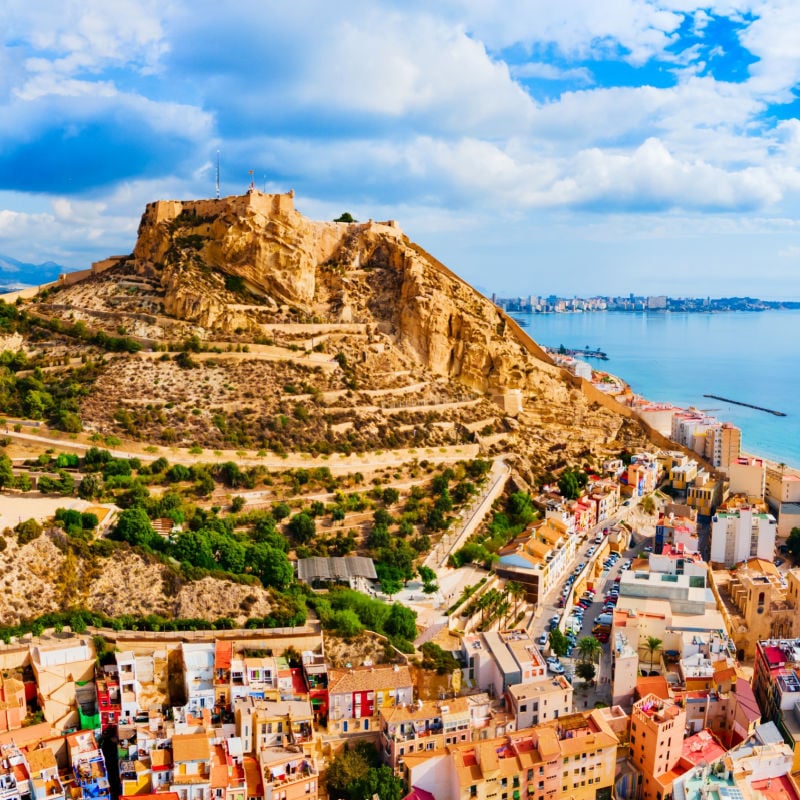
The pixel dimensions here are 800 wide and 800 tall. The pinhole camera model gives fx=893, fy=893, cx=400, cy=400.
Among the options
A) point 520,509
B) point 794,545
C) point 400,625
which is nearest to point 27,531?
point 400,625

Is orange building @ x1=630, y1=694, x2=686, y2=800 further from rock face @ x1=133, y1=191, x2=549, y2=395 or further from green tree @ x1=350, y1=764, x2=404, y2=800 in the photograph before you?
rock face @ x1=133, y1=191, x2=549, y2=395

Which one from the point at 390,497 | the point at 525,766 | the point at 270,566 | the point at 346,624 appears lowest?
the point at 525,766

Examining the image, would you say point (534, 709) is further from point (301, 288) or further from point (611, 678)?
point (301, 288)

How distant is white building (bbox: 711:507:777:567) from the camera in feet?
79.6

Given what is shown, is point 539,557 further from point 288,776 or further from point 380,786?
point 288,776

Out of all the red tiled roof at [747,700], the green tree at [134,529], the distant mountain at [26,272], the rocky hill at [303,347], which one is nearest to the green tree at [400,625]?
the green tree at [134,529]

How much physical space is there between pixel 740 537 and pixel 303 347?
13779 millimetres

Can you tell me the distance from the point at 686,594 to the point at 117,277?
2040 cm

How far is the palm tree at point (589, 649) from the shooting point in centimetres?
1762

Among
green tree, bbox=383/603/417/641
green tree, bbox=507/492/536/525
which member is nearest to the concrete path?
green tree, bbox=507/492/536/525

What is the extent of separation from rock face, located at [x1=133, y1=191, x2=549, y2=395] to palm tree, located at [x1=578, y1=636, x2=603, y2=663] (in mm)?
14353

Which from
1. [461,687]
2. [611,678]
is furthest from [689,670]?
[461,687]

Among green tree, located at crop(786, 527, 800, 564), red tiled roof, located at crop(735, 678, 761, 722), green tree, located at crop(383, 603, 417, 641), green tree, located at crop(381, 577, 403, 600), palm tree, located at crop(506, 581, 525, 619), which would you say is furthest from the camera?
green tree, located at crop(786, 527, 800, 564)

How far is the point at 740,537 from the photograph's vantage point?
2433cm
